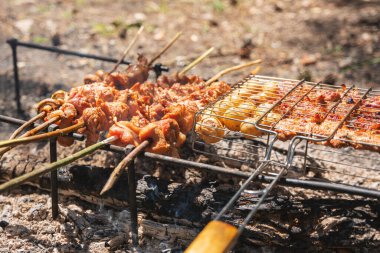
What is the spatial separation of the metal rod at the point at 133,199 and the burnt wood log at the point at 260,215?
0.38 feet

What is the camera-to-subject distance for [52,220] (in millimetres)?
3963

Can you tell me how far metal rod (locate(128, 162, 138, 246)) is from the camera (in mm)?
3367

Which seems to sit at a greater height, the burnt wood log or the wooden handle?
the wooden handle

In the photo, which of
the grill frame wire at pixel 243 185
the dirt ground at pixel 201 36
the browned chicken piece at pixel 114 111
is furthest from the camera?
the dirt ground at pixel 201 36

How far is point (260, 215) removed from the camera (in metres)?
3.46

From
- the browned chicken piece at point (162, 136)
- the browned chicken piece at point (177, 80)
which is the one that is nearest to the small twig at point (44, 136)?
the browned chicken piece at point (162, 136)

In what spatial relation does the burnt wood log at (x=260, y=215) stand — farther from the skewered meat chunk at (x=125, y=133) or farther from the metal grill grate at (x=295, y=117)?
the skewered meat chunk at (x=125, y=133)

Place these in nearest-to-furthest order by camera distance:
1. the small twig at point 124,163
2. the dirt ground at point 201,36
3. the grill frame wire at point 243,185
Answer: the grill frame wire at point 243,185 < the small twig at point 124,163 < the dirt ground at point 201,36

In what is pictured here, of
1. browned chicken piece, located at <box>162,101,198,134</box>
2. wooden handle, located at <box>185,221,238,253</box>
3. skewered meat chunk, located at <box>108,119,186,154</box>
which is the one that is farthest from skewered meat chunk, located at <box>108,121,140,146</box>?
wooden handle, located at <box>185,221,238,253</box>

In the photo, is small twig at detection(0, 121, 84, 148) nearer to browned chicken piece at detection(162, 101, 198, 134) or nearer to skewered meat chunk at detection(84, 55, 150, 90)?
browned chicken piece at detection(162, 101, 198, 134)

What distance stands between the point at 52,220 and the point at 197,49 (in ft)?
16.4

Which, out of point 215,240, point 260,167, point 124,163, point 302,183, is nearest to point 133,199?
point 124,163

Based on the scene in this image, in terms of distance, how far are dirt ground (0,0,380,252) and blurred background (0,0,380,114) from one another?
0.02 meters

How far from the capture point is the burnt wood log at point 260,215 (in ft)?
11.0
